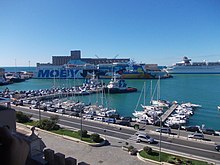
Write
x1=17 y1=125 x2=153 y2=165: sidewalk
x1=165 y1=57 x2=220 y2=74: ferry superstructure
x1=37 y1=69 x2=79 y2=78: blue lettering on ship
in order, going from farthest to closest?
x1=165 y1=57 x2=220 y2=74: ferry superstructure, x1=37 y1=69 x2=79 y2=78: blue lettering on ship, x1=17 y1=125 x2=153 y2=165: sidewalk

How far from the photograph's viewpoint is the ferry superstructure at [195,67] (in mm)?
95750

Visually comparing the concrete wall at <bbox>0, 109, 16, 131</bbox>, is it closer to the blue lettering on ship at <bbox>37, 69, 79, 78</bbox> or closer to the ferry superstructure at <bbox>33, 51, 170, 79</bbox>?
the ferry superstructure at <bbox>33, 51, 170, 79</bbox>

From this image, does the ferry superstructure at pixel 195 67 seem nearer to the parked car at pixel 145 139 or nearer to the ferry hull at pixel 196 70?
the ferry hull at pixel 196 70

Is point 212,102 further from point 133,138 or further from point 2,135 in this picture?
point 2,135

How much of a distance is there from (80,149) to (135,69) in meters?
71.1

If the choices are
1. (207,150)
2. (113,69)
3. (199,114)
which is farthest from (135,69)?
(207,150)

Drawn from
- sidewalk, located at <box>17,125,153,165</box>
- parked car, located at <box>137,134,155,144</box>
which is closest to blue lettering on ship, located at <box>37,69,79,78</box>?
sidewalk, located at <box>17,125,153,165</box>

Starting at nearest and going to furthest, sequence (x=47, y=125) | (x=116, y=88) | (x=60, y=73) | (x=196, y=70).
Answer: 1. (x=47, y=125)
2. (x=116, y=88)
3. (x=60, y=73)
4. (x=196, y=70)

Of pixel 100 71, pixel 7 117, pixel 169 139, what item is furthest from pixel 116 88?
pixel 7 117

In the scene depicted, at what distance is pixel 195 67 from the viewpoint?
96.1m

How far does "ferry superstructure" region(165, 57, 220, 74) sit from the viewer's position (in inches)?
3770

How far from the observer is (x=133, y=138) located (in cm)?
1661

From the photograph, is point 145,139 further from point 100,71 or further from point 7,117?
point 100,71

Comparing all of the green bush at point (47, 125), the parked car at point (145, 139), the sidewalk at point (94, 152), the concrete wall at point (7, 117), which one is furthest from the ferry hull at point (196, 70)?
the concrete wall at point (7, 117)
